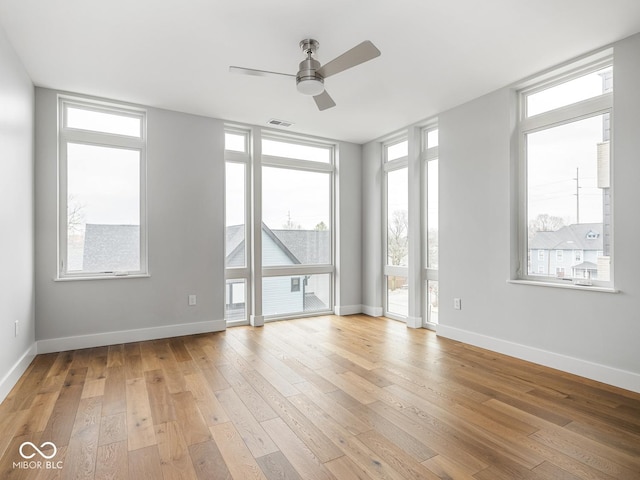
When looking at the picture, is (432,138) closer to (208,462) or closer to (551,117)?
(551,117)

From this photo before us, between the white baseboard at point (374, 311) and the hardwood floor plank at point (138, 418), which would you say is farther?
the white baseboard at point (374, 311)

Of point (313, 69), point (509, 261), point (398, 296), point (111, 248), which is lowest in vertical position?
point (398, 296)

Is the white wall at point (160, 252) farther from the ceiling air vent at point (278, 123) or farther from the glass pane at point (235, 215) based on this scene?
the ceiling air vent at point (278, 123)

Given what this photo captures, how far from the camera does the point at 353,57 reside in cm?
239

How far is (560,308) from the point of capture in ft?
10.6

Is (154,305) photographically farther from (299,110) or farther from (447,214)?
(447,214)

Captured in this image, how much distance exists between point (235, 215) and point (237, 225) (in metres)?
0.14

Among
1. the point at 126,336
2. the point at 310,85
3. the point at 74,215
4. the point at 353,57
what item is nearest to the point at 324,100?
the point at 310,85

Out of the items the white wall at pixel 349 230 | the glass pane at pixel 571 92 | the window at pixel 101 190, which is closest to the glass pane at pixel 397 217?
the white wall at pixel 349 230

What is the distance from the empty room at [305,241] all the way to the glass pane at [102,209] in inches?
1.0

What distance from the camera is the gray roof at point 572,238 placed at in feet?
10.2

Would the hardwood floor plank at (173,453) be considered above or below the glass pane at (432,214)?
below

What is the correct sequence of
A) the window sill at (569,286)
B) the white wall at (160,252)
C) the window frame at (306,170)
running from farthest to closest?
the window frame at (306,170) < the white wall at (160,252) < the window sill at (569,286)

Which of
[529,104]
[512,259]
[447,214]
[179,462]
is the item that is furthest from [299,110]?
[179,462]
